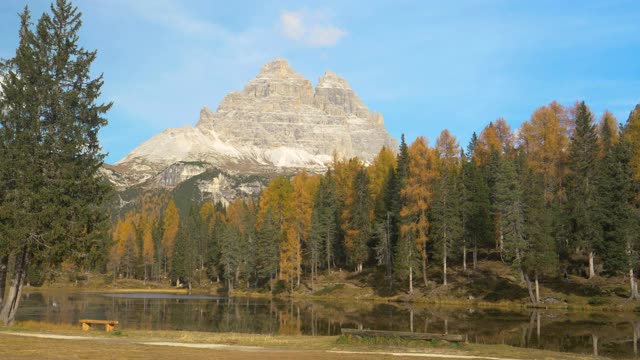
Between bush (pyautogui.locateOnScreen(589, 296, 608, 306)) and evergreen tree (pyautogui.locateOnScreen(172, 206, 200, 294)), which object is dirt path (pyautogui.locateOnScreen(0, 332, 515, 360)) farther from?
evergreen tree (pyautogui.locateOnScreen(172, 206, 200, 294))

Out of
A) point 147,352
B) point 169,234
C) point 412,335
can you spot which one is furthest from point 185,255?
point 147,352

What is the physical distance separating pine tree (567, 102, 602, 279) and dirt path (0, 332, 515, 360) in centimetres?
3910

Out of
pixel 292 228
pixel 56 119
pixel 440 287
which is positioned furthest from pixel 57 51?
pixel 292 228

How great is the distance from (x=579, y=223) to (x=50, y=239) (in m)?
47.3

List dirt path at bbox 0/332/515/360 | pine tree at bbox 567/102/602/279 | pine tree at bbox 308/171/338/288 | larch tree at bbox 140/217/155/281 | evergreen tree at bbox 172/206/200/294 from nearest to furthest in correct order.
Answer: dirt path at bbox 0/332/515/360, pine tree at bbox 567/102/602/279, pine tree at bbox 308/171/338/288, evergreen tree at bbox 172/206/200/294, larch tree at bbox 140/217/155/281

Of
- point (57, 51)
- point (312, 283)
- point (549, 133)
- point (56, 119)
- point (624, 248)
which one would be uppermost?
point (549, 133)

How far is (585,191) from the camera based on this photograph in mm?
56969

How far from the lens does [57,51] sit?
30.7 m

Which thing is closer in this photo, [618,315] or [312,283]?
[618,315]

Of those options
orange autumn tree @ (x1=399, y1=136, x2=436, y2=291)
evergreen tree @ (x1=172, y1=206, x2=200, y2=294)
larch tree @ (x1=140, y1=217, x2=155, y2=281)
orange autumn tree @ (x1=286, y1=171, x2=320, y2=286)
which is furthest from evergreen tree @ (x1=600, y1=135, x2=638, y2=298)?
larch tree @ (x1=140, y1=217, x2=155, y2=281)

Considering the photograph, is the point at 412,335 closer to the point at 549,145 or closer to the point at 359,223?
the point at 359,223

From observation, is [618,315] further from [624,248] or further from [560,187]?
[560,187]

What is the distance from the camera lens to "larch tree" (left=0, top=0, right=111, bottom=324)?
28.3 meters

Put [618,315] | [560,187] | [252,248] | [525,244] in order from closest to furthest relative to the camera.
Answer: [618,315], [525,244], [560,187], [252,248]
